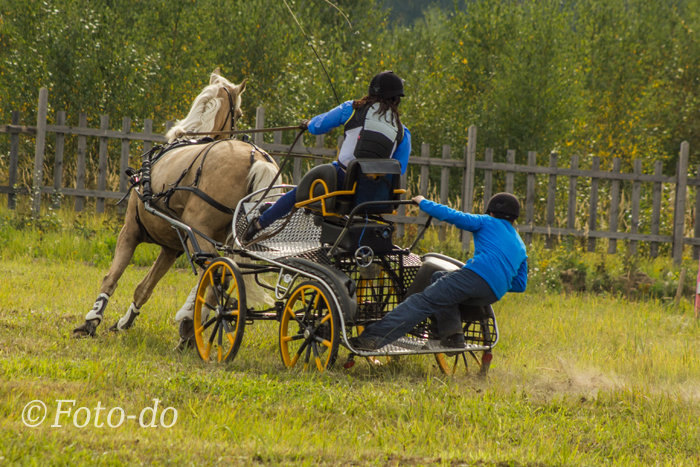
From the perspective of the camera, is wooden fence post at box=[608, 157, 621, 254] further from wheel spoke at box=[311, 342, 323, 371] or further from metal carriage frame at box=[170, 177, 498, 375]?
wheel spoke at box=[311, 342, 323, 371]

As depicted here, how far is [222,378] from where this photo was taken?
17.4 feet

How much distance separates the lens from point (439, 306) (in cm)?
550

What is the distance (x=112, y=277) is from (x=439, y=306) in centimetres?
313

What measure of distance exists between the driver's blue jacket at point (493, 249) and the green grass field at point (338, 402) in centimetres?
73

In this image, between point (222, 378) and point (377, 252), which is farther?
point (377, 252)

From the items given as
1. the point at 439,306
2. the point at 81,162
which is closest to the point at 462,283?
the point at 439,306

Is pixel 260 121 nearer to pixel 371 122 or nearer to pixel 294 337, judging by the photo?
pixel 371 122

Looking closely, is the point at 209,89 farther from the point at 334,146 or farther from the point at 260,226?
the point at 334,146

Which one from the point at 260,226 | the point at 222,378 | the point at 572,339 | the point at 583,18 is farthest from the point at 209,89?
the point at 583,18

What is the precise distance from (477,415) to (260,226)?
2.30 metres

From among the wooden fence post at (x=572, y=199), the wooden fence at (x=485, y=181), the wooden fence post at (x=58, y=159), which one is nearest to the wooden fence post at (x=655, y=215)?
the wooden fence at (x=485, y=181)

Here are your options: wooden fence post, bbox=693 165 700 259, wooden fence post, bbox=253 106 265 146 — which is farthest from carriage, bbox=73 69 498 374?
wooden fence post, bbox=693 165 700 259

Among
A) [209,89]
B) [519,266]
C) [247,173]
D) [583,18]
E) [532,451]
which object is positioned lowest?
[532,451]

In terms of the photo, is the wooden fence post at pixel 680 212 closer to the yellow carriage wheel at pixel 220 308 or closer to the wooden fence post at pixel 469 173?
the wooden fence post at pixel 469 173
